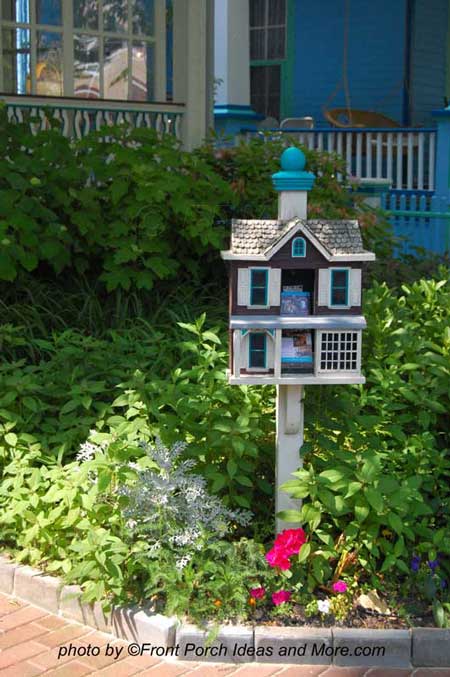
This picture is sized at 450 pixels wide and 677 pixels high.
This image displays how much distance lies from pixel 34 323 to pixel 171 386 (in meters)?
1.96

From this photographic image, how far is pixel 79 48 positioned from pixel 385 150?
447 centimetres

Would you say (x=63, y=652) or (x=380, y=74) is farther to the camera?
(x=380, y=74)

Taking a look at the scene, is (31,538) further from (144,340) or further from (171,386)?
(144,340)

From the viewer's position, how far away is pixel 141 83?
383 inches

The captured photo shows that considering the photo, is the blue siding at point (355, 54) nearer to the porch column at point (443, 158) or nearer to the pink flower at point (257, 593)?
the porch column at point (443, 158)

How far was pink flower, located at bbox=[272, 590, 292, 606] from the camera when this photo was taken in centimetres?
439

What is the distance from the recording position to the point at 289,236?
4.47 meters

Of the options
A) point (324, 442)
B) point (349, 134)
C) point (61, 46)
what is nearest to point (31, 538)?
point (324, 442)

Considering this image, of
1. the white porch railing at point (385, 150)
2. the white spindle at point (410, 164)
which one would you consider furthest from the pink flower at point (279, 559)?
the white spindle at point (410, 164)

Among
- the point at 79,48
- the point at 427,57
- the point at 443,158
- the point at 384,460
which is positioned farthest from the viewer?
the point at 427,57

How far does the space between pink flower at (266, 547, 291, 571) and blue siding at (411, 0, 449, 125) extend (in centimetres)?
987

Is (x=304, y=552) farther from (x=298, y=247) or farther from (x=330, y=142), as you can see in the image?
(x=330, y=142)

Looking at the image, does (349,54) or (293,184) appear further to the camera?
(349,54)

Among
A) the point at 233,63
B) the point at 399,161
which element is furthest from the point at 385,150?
the point at 233,63
